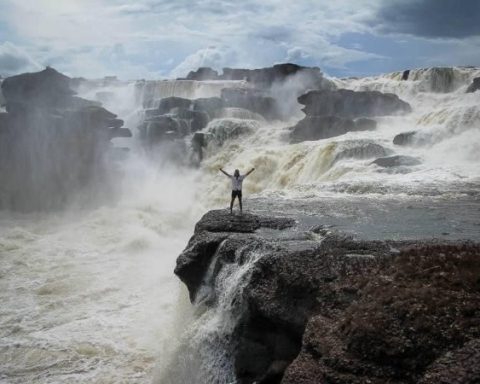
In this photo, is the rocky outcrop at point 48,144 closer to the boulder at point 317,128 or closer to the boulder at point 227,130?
the boulder at point 227,130

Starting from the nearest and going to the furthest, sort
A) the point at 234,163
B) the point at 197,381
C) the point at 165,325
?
the point at 197,381, the point at 165,325, the point at 234,163

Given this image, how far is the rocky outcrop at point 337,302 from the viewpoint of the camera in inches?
212

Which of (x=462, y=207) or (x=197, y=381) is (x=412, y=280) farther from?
(x=462, y=207)

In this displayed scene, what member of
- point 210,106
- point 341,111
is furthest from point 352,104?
point 210,106

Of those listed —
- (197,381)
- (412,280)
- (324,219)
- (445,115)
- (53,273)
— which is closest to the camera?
(412,280)

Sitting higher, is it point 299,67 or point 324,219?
point 299,67

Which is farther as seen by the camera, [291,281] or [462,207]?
[462,207]

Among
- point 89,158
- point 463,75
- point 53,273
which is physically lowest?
point 53,273

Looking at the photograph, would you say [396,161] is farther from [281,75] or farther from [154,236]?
[281,75]

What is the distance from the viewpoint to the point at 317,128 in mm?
30000

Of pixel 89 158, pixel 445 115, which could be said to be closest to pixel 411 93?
pixel 445 115

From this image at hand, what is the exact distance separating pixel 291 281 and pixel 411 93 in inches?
1111

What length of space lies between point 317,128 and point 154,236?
13.2 meters

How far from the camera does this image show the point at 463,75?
104 ft
